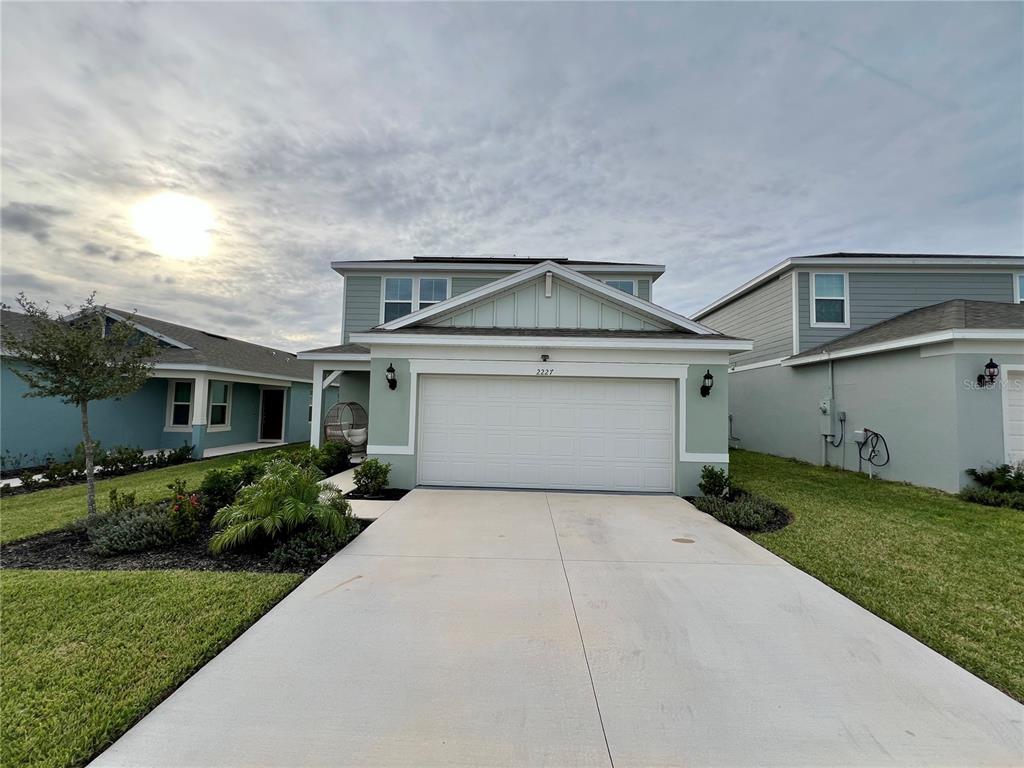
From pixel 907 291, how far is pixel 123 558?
1798 cm

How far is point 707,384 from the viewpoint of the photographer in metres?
7.91

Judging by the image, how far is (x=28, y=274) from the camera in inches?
425

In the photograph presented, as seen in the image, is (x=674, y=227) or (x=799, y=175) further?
(x=674, y=227)

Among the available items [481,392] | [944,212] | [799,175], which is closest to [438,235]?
[481,392]

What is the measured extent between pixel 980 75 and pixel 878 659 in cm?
1217

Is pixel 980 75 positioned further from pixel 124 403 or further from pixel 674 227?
pixel 124 403

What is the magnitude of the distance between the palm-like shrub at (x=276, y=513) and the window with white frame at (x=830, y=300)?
13.6 meters

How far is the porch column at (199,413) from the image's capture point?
12.7m

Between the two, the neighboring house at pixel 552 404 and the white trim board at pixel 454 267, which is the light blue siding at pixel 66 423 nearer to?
the white trim board at pixel 454 267

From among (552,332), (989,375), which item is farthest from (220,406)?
(989,375)

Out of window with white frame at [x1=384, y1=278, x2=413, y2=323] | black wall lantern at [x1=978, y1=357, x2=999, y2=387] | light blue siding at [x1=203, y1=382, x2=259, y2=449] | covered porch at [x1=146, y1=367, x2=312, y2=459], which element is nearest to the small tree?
window with white frame at [x1=384, y1=278, x2=413, y2=323]

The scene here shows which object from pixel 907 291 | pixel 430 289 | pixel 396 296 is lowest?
pixel 396 296

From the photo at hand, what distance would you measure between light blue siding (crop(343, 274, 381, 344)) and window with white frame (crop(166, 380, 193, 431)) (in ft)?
19.2

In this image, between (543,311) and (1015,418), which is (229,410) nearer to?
(543,311)
